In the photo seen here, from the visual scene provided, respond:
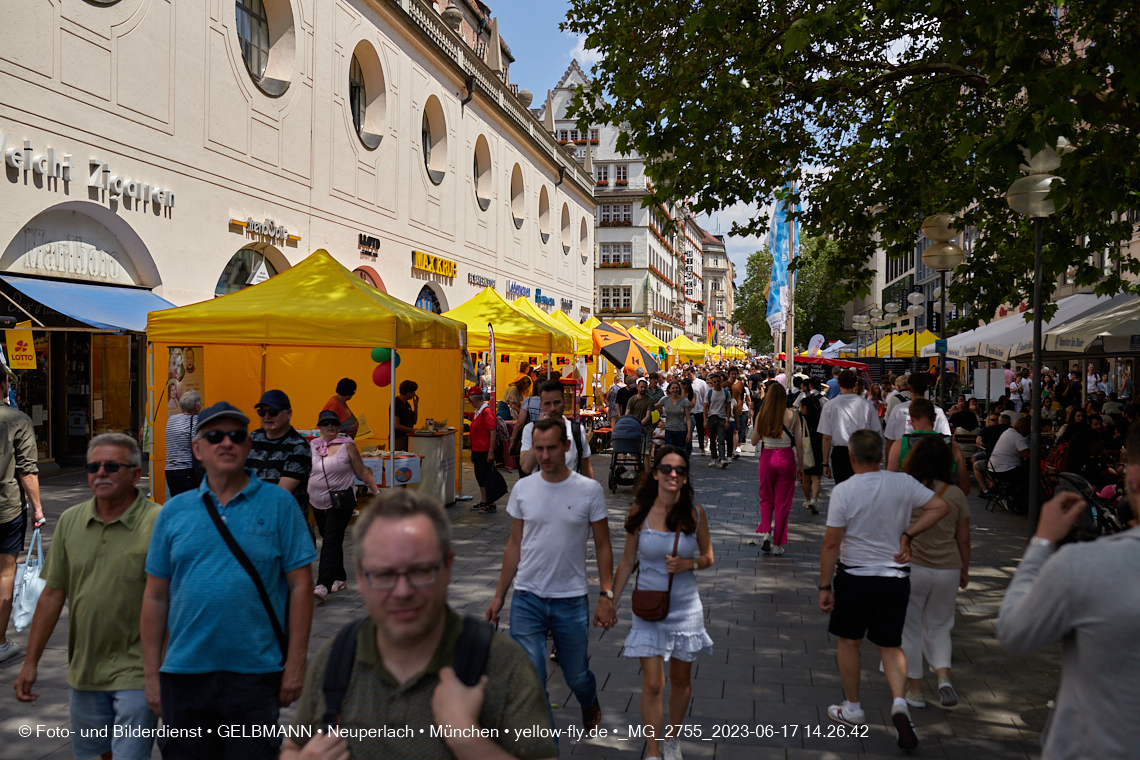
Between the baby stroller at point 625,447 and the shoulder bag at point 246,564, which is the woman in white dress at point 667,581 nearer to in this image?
the shoulder bag at point 246,564

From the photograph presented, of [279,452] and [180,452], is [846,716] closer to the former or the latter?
[279,452]

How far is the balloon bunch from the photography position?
10.2 meters

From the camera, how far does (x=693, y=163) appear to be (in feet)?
31.4

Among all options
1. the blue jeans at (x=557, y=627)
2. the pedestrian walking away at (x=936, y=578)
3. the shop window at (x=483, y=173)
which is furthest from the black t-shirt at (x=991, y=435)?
the shop window at (x=483, y=173)

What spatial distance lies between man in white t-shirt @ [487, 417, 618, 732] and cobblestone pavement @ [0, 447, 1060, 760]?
1.96ft

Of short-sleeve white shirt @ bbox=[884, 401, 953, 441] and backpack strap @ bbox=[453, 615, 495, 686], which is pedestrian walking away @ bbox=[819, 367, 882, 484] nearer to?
short-sleeve white shirt @ bbox=[884, 401, 953, 441]

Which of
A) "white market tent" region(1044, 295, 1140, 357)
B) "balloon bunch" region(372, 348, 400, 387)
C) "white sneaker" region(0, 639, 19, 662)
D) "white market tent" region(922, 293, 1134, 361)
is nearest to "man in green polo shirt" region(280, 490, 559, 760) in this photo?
"white sneaker" region(0, 639, 19, 662)

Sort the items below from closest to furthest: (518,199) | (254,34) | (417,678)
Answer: (417,678), (254,34), (518,199)

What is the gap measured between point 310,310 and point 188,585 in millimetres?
7230

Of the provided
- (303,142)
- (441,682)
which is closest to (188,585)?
(441,682)

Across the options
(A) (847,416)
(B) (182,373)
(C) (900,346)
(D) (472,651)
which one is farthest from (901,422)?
(C) (900,346)

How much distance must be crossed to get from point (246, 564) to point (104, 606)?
28.5 inches

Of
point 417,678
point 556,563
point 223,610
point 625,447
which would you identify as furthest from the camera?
point 625,447

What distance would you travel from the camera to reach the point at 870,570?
462cm
